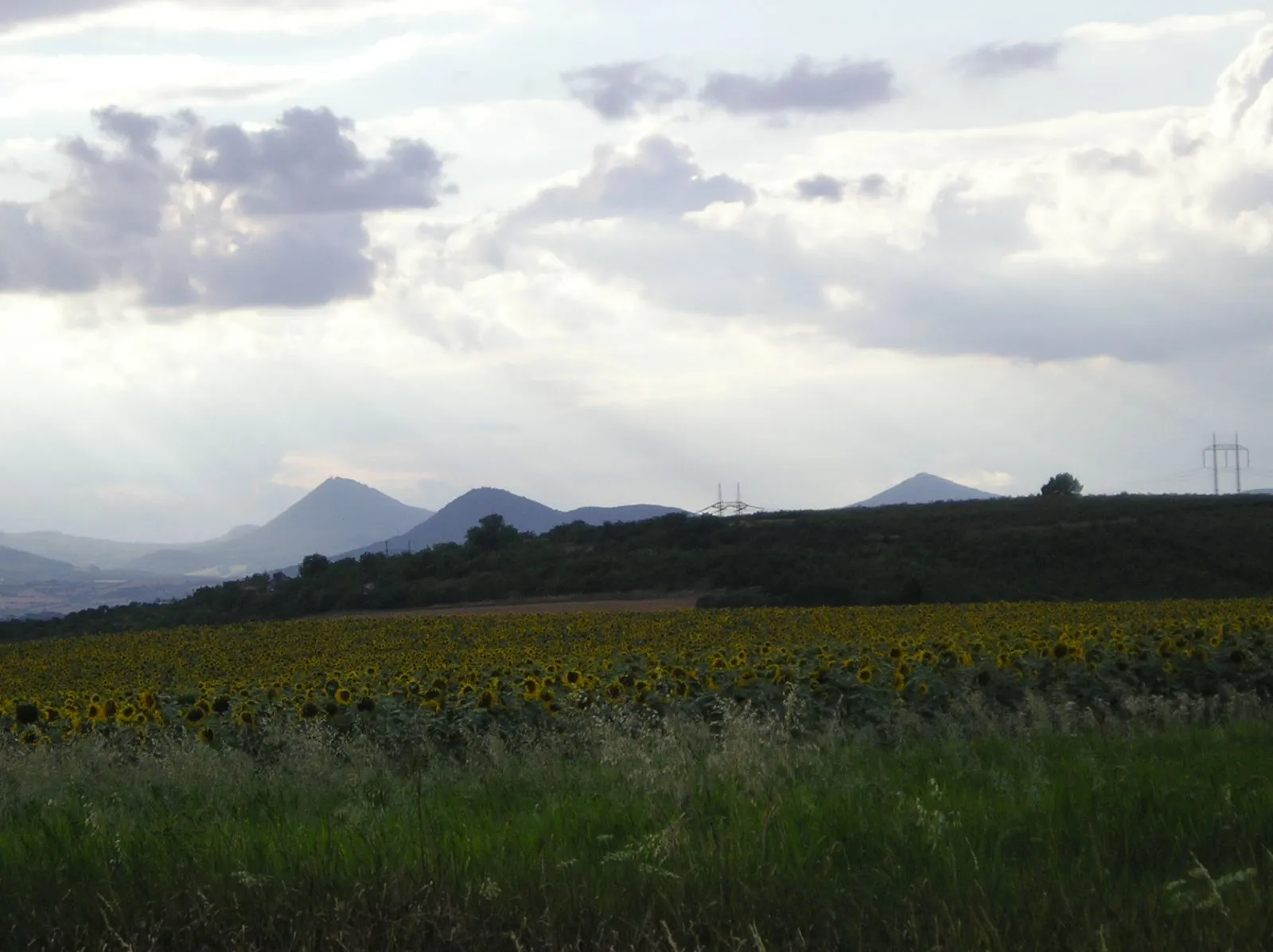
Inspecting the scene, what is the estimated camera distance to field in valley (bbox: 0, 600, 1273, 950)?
4938mm

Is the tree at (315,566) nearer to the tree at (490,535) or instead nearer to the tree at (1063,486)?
the tree at (490,535)

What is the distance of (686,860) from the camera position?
5.34 metres

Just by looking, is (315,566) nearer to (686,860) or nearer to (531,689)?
(531,689)

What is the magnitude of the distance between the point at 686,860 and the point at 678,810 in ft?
2.91

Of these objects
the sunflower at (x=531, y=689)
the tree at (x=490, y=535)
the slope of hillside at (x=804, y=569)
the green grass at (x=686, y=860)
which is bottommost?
the green grass at (x=686, y=860)

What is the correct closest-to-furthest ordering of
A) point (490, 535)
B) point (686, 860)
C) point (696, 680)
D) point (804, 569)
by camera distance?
point (686, 860) < point (696, 680) < point (804, 569) < point (490, 535)

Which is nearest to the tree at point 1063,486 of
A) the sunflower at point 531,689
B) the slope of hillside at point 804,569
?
the slope of hillside at point 804,569

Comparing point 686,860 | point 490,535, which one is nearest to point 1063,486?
point 490,535

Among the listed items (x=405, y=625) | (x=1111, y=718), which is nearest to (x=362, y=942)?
(x=1111, y=718)

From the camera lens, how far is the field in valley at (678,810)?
4938mm

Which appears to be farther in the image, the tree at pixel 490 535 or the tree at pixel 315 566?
the tree at pixel 490 535

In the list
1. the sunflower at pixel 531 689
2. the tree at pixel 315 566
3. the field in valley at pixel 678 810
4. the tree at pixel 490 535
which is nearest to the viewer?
the field in valley at pixel 678 810

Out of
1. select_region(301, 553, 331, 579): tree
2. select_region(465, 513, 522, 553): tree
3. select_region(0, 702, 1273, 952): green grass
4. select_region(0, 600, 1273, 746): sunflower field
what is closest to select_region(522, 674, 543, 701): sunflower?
select_region(0, 600, 1273, 746): sunflower field

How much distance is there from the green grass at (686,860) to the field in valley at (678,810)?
2 cm
